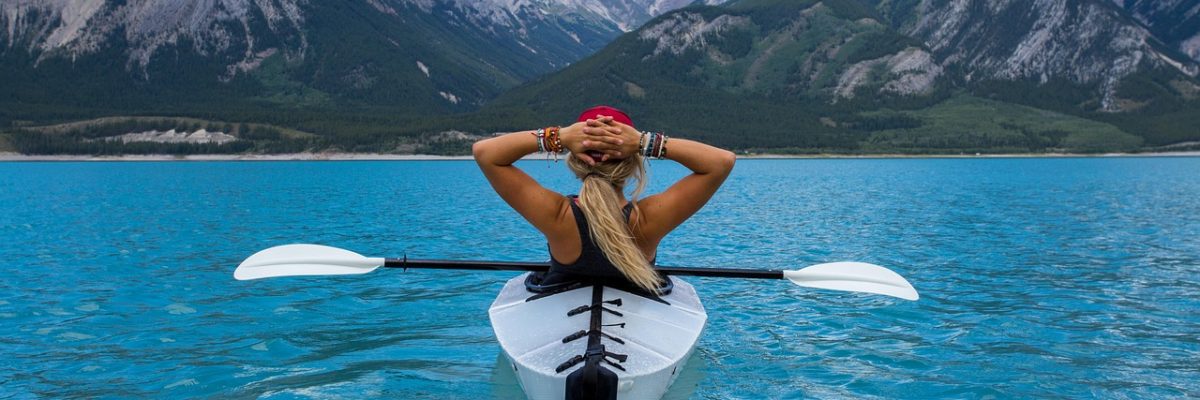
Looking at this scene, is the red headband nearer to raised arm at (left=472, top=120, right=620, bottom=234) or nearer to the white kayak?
raised arm at (left=472, top=120, right=620, bottom=234)

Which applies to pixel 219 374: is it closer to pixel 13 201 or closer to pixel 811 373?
pixel 811 373

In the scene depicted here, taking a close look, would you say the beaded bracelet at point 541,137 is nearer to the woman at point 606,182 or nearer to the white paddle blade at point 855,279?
the woman at point 606,182

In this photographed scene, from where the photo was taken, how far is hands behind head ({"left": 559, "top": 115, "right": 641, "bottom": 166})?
8.12 metres

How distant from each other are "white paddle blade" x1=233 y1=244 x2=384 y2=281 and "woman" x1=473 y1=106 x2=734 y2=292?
13.7 feet

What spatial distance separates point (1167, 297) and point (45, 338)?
22.3 meters

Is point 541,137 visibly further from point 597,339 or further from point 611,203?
point 597,339

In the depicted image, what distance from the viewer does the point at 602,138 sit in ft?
26.6

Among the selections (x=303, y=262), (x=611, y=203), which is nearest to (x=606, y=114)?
(x=611, y=203)

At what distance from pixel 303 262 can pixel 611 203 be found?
597 centimetres

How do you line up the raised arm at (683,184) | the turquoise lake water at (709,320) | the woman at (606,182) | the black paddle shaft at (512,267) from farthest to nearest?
the turquoise lake water at (709,320)
the black paddle shaft at (512,267)
the raised arm at (683,184)
the woman at (606,182)

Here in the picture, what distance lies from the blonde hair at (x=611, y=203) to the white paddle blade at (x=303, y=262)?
4.43m

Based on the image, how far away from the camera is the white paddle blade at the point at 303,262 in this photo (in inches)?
477

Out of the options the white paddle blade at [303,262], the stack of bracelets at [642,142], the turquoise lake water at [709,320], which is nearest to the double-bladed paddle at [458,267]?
the white paddle blade at [303,262]

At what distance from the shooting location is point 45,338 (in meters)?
15.1
